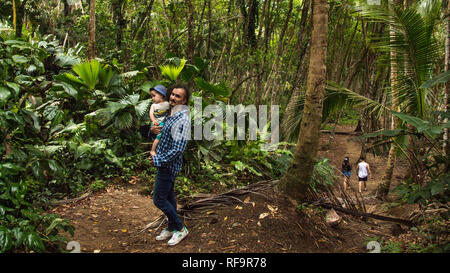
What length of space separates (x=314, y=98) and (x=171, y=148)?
1.72 meters

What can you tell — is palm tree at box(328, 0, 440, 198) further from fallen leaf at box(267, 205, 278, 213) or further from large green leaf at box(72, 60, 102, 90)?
large green leaf at box(72, 60, 102, 90)

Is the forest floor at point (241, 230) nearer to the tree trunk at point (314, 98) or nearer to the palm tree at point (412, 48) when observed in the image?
the tree trunk at point (314, 98)

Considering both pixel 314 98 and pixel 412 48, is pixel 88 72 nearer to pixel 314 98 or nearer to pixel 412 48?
pixel 314 98

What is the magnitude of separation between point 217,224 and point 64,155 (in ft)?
9.61

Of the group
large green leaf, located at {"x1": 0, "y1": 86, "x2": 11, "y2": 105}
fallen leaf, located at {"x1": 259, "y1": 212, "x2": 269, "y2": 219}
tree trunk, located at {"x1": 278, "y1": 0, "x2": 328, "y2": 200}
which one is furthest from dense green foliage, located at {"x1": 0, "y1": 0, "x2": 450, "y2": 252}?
fallen leaf, located at {"x1": 259, "y1": 212, "x2": 269, "y2": 219}

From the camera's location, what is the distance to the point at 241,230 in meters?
3.60

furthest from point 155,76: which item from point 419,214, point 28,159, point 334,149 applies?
point 334,149

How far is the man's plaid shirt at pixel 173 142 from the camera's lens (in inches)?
125

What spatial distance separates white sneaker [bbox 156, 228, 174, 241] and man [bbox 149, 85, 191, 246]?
6.3 inches

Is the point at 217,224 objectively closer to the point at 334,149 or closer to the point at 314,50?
the point at 314,50

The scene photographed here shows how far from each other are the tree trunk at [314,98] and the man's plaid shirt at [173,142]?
1405 mm

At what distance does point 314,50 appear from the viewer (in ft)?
12.1

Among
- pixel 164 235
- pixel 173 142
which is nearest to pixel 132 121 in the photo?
pixel 164 235

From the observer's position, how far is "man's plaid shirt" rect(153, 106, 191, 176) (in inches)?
125
